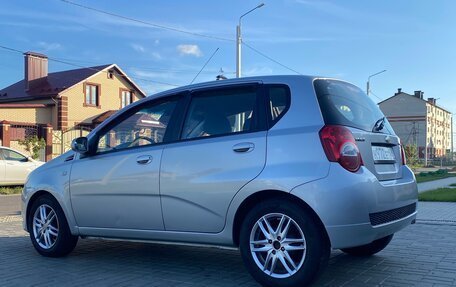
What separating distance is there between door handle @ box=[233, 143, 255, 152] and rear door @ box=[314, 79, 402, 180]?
2.29 ft

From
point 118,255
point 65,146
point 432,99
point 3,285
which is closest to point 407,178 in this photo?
point 118,255

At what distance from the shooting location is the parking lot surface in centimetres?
459

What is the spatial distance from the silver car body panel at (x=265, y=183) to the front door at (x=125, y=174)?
0.07ft

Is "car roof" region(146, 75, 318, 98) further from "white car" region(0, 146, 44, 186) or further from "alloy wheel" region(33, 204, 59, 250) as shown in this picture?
"white car" region(0, 146, 44, 186)

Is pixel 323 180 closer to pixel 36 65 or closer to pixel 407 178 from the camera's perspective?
pixel 407 178

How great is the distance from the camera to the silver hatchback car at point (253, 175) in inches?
156

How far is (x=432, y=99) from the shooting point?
10950cm

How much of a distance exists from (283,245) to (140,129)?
82.9 inches

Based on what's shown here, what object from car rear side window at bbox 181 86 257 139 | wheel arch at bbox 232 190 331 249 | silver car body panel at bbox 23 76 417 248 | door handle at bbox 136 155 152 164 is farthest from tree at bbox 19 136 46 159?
wheel arch at bbox 232 190 331 249

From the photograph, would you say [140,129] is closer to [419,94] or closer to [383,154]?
[383,154]

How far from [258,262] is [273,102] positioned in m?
1.44

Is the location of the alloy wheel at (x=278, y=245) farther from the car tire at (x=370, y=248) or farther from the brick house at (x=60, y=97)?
the brick house at (x=60, y=97)

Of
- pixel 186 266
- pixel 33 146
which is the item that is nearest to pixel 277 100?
pixel 186 266

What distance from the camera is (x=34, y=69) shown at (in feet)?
128
